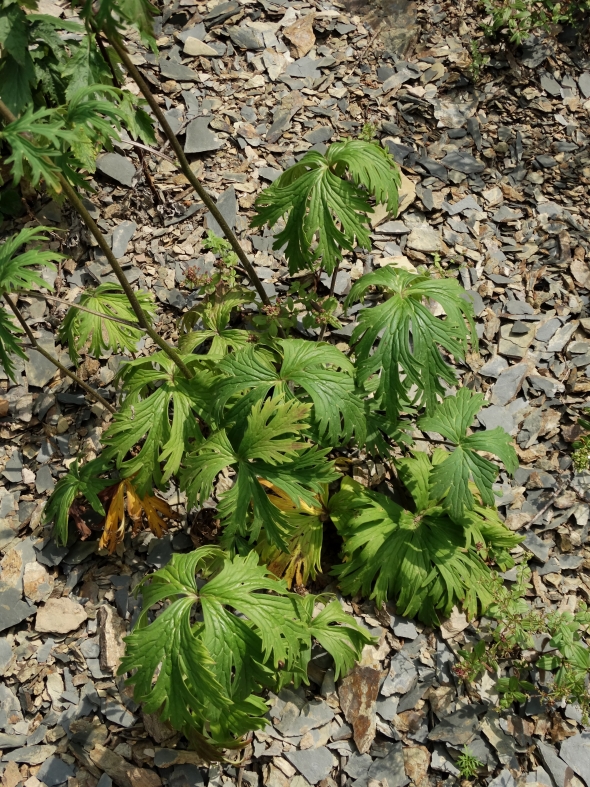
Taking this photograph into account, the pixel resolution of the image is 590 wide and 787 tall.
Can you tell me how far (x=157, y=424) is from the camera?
3.00 metres

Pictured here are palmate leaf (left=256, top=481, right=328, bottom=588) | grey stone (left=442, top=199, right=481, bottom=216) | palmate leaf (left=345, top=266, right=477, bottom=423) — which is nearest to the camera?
palmate leaf (left=345, top=266, right=477, bottom=423)

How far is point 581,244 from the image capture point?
4.39 meters

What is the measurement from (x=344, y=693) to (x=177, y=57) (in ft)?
14.2

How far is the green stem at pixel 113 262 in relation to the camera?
2299 millimetres

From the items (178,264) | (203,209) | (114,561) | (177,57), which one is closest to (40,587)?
(114,561)

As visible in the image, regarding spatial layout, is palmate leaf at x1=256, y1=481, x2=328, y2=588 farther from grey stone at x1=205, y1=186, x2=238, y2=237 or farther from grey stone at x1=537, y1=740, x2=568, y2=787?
grey stone at x1=205, y1=186, x2=238, y2=237

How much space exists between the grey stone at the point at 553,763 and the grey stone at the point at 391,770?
24.1 inches

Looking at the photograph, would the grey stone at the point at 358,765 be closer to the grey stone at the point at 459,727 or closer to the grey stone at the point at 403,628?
the grey stone at the point at 459,727

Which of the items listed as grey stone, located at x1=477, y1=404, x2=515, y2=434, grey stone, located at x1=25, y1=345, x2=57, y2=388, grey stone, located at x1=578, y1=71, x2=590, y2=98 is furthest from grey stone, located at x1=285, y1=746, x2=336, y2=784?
grey stone, located at x1=578, y1=71, x2=590, y2=98

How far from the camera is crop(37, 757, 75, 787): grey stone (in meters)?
2.88

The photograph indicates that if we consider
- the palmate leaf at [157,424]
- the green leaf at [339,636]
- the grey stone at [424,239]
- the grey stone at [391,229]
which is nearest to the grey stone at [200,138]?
the grey stone at [391,229]

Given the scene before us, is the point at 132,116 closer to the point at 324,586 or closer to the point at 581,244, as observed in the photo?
the point at 324,586

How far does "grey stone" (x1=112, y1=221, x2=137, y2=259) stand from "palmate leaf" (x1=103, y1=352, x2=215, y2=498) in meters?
1.39

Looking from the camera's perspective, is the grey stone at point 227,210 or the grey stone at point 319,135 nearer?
the grey stone at point 227,210
